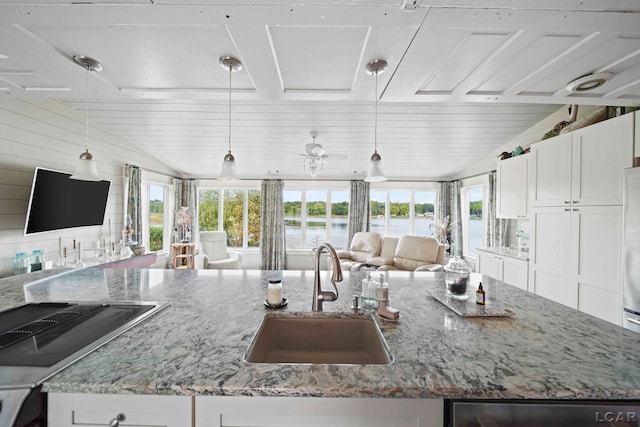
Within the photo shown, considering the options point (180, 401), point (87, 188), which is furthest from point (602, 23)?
point (87, 188)

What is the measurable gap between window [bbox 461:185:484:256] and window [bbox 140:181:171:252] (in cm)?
633

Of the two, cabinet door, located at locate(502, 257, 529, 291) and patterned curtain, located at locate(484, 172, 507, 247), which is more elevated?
patterned curtain, located at locate(484, 172, 507, 247)

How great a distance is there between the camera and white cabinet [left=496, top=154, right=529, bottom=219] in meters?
3.20

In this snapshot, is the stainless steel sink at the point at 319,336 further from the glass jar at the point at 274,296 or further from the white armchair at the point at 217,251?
the white armchair at the point at 217,251

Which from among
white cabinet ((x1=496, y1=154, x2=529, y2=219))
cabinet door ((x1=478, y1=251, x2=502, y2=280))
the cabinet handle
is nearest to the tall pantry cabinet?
white cabinet ((x1=496, y1=154, x2=529, y2=219))

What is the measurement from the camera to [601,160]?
2158mm

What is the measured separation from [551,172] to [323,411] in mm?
3301

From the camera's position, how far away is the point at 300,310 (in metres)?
1.24

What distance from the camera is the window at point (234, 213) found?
20.6 feet

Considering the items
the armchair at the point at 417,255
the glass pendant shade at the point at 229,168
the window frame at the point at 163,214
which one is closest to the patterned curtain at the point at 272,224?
the window frame at the point at 163,214

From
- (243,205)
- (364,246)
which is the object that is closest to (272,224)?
(243,205)

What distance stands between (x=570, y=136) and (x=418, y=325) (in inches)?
108

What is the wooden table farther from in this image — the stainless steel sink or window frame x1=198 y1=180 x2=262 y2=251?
the stainless steel sink

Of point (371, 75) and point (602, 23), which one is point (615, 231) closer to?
point (602, 23)
